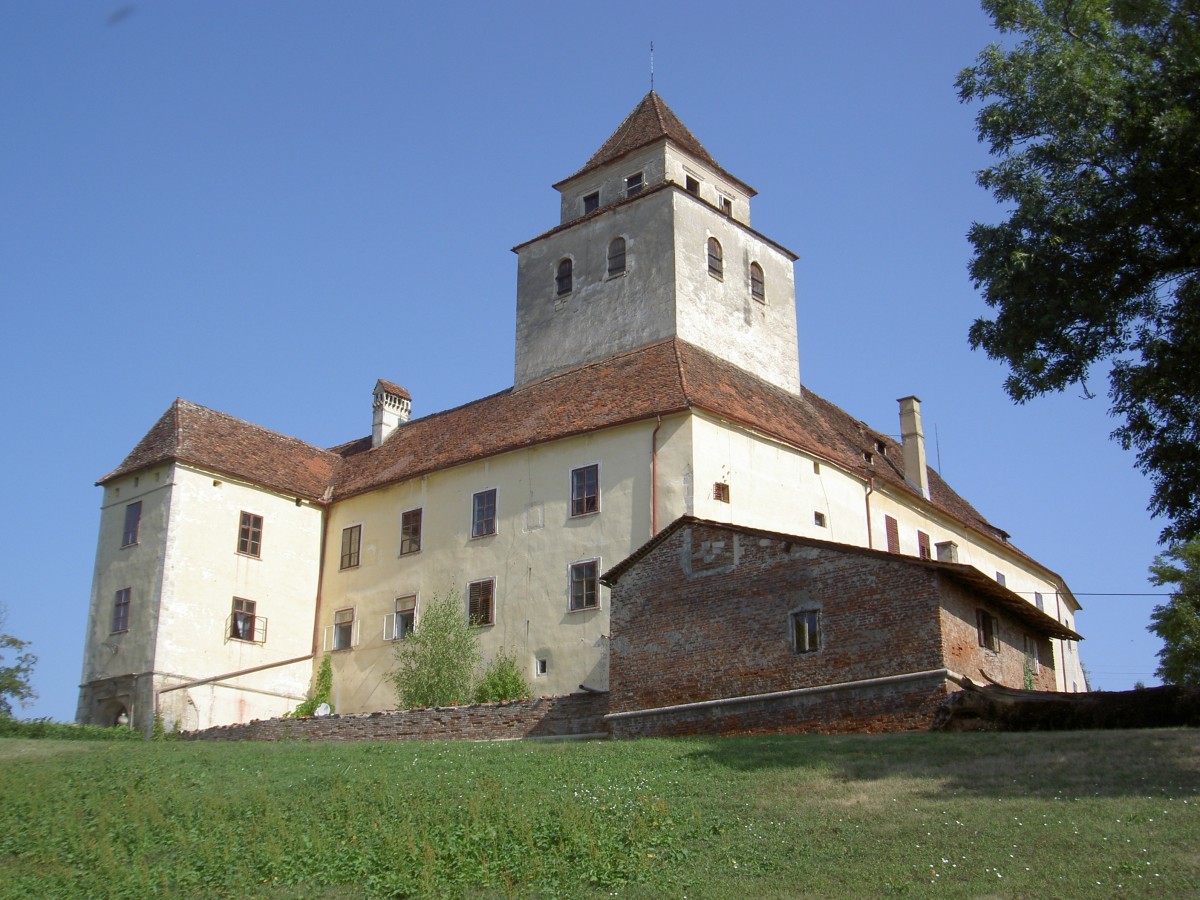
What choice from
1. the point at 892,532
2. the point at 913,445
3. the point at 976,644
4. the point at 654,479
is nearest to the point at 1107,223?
the point at 976,644

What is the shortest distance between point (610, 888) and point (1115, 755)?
8491mm

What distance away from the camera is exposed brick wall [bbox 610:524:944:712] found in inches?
992

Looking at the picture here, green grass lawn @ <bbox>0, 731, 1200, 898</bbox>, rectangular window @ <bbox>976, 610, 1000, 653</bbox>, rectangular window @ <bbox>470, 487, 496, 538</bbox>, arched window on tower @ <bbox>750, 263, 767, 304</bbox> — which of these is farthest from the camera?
arched window on tower @ <bbox>750, 263, 767, 304</bbox>

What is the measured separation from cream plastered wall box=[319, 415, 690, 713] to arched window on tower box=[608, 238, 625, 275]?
746 centimetres

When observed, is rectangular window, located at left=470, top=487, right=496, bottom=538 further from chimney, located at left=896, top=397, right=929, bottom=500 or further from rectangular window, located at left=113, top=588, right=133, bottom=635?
chimney, located at left=896, top=397, right=929, bottom=500

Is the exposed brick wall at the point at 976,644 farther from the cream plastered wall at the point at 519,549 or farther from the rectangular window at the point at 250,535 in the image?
the rectangular window at the point at 250,535

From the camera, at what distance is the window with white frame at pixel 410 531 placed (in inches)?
1588

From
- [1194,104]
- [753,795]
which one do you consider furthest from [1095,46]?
[753,795]

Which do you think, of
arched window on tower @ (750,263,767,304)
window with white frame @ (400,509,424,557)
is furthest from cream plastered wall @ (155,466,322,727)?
arched window on tower @ (750,263,767,304)

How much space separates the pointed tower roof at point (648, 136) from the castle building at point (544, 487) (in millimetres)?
110

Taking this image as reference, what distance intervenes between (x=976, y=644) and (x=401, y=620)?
61.6ft

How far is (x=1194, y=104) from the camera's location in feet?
68.4

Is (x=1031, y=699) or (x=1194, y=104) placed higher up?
(x=1194, y=104)

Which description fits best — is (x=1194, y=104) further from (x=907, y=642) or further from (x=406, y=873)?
(x=406, y=873)
